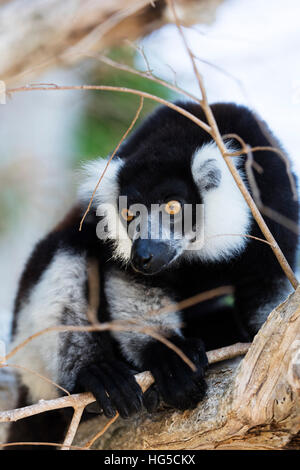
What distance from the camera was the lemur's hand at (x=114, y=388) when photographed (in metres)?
3.32

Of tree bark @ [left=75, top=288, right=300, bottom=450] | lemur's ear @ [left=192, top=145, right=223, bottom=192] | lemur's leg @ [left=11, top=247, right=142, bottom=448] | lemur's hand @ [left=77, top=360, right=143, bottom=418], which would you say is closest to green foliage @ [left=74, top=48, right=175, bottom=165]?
lemur's ear @ [left=192, top=145, right=223, bottom=192]

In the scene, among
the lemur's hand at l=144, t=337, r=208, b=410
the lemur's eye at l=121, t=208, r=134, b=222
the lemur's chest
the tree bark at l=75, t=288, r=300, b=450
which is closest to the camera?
the tree bark at l=75, t=288, r=300, b=450

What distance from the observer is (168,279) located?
4102 millimetres

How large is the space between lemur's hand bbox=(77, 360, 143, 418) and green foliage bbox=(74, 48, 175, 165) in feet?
10.1

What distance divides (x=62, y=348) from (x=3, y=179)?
5.26 m

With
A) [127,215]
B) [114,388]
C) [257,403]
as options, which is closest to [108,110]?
[127,215]

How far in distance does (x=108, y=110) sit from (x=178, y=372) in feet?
15.3

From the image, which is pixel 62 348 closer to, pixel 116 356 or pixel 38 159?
pixel 116 356

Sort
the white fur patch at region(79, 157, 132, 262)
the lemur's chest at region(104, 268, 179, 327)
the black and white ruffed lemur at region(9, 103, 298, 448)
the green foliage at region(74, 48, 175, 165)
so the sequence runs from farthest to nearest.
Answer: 1. the green foliage at region(74, 48, 175, 165)
2. the white fur patch at region(79, 157, 132, 262)
3. the lemur's chest at region(104, 268, 179, 327)
4. the black and white ruffed lemur at region(9, 103, 298, 448)

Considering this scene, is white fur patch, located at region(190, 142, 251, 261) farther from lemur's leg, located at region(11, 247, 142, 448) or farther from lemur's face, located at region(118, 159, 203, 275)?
lemur's leg, located at region(11, 247, 142, 448)

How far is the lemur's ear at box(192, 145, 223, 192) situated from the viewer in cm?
382

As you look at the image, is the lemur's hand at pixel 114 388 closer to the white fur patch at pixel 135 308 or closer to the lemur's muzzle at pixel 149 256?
the white fur patch at pixel 135 308

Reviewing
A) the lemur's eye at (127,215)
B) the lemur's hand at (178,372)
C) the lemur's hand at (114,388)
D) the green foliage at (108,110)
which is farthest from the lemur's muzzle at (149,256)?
the green foliage at (108,110)

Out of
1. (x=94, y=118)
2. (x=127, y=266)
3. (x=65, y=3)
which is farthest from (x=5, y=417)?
(x=94, y=118)
